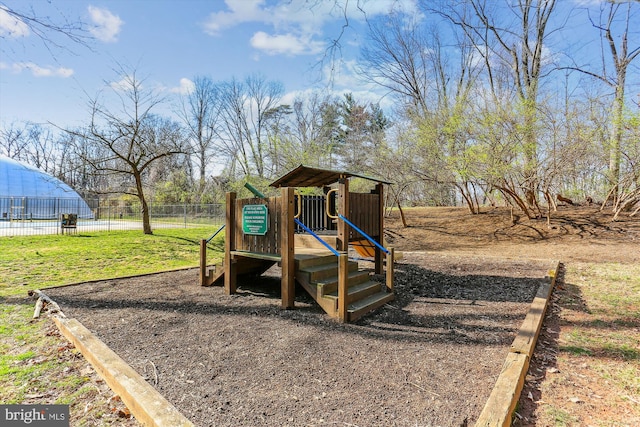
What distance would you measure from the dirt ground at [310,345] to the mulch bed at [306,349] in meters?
0.01

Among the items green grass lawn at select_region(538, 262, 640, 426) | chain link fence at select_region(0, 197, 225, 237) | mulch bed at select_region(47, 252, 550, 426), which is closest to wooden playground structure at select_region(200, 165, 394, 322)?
mulch bed at select_region(47, 252, 550, 426)

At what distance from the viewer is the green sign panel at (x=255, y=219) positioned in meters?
5.15

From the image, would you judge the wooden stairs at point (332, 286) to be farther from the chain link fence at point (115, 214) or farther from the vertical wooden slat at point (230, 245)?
the chain link fence at point (115, 214)

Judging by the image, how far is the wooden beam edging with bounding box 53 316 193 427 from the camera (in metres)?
2.16

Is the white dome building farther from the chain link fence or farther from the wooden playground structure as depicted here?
the wooden playground structure

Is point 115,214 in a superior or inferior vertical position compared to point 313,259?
superior

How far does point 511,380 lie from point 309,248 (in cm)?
407

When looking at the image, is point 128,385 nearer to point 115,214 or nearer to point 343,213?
point 343,213

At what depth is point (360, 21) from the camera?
206 inches

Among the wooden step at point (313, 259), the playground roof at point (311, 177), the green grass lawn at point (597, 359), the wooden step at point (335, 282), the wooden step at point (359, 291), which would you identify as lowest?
the green grass lawn at point (597, 359)

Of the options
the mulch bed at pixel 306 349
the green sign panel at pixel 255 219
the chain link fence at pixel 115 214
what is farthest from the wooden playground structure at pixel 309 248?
the chain link fence at pixel 115 214

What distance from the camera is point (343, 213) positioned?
17.5 feet

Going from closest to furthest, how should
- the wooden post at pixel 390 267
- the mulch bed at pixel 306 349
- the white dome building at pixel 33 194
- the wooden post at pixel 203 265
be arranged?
1. the mulch bed at pixel 306 349
2. the wooden post at pixel 390 267
3. the wooden post at pixel 203 265
4. the white dome building at pixel 33 194

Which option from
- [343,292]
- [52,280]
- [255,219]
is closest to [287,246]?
[255,219]
